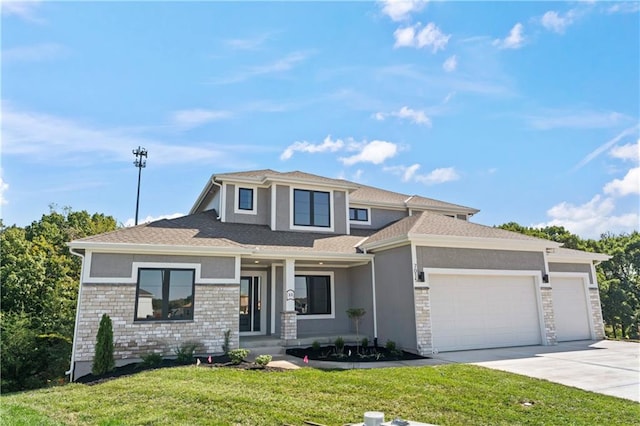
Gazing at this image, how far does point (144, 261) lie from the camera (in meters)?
10.7

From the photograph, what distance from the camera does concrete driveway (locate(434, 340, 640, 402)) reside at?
7.75m

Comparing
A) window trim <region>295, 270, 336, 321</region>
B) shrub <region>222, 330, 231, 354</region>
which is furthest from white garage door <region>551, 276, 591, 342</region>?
shrub <region>222, 330, 231, 354</region>

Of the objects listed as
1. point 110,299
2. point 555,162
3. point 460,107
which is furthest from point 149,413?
point 555,162

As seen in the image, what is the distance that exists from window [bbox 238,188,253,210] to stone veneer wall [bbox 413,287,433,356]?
7.34 meters

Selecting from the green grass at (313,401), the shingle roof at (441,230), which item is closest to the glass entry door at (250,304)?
the shingle roof at (441,230)

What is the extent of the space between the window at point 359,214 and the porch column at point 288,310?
17.4ft

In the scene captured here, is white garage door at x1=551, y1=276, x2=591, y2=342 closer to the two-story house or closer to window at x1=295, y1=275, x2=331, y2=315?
the two-story house

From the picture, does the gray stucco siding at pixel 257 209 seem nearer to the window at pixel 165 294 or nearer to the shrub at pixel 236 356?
the window at pixel 165 294

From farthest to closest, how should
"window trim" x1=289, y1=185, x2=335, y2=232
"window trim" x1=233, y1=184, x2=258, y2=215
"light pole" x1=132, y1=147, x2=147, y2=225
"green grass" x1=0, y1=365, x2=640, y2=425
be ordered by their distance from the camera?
"light pole" x1=132, y1=147, x2=147, y2=225
"window trim" x1=289, y1=185, x2=335, y2=232
"window trim" x1=233, y1=184, x2=258, y2=215
"green grass" x1=0, y1=365, x2=640, y2=425

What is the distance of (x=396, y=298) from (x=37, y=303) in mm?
16178

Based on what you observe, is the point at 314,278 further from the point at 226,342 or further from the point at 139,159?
the point at 139,159

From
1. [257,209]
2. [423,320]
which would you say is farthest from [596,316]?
[257,209]

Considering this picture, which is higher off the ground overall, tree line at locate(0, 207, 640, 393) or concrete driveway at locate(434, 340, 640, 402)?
tree line at locate(0, 207, 640, 393)

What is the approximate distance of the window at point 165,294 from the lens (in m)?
10.6
